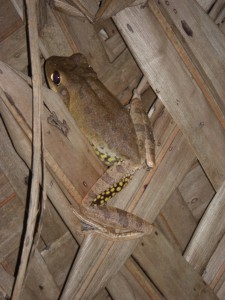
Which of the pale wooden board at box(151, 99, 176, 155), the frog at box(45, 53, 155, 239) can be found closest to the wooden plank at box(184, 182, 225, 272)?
the frog at box(45, 53, 155, 239)

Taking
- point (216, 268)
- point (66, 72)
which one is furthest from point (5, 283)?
point (216, 268)

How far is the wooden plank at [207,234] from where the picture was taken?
2.24 metres

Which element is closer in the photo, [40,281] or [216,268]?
[40,281]

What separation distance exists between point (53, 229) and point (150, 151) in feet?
2.36

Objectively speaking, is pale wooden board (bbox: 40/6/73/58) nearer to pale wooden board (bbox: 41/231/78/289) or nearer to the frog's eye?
the frog's eye

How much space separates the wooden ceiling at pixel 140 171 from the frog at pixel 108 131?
7 cm

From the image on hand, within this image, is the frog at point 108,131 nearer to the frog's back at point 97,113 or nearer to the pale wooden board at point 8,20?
the frog's back at point 97,113

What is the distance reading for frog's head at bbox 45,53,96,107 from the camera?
2037 mm

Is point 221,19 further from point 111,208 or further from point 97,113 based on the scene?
point 111,208

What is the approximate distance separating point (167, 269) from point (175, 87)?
1098mm

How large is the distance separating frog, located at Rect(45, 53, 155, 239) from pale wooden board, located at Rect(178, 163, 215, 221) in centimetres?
41

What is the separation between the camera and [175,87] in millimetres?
2193

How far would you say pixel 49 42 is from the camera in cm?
207

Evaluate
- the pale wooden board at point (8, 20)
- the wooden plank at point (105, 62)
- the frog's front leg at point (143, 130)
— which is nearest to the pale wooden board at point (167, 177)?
the frog's front leg at point (143, 130)
